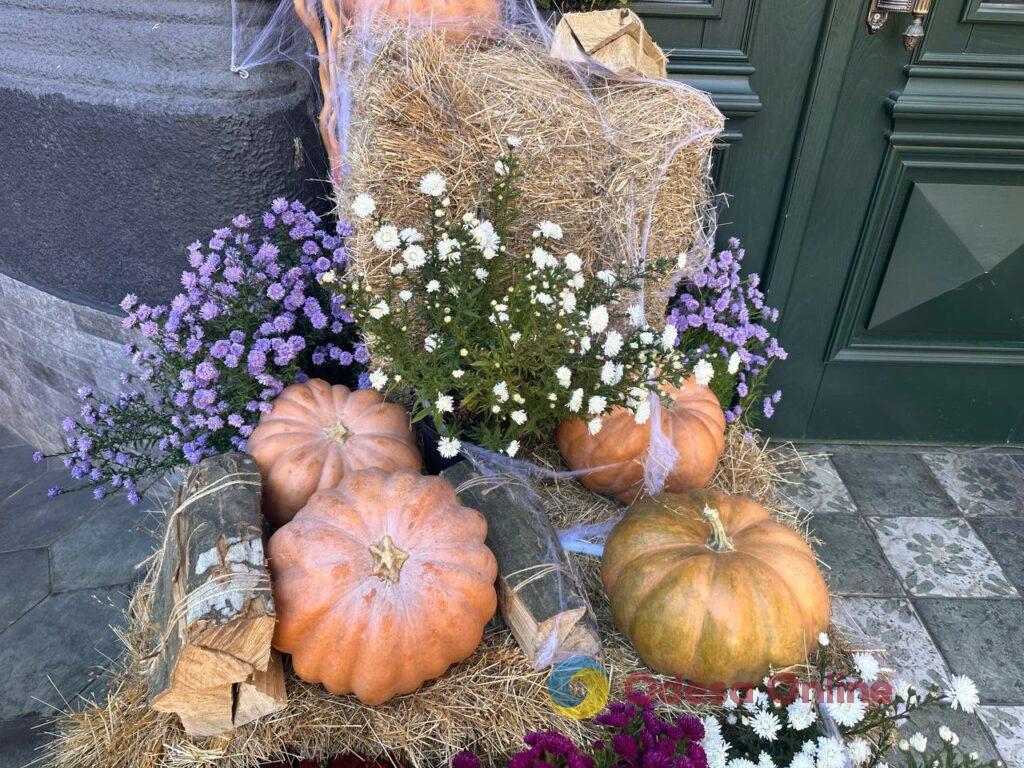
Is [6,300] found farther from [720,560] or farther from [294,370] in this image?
[720,560]

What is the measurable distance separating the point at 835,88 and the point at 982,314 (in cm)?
137

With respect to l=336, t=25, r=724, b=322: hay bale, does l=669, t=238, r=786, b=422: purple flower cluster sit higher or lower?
lower

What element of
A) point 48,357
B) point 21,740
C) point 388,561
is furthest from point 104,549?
point 388,561

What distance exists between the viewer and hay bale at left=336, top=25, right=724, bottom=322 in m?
2.03

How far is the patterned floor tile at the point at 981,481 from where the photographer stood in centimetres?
332

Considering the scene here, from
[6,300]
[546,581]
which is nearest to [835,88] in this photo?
[546,581]

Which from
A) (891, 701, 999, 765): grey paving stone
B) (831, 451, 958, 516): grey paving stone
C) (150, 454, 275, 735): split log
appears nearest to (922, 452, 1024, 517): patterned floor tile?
(831, 451, 958, 516): grey paving stone

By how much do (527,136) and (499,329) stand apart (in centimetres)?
63

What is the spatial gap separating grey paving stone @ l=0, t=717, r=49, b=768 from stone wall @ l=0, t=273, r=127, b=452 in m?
1.38

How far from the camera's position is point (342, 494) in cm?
187

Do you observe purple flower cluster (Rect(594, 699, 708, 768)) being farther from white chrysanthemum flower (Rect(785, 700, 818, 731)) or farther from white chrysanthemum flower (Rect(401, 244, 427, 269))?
white chrysanthemum flower (Rect(401, 244, 427, 269))

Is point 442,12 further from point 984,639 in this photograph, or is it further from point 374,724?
point 984,639

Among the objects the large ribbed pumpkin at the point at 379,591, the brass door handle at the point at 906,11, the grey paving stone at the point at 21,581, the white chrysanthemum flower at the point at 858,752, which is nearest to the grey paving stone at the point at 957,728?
the white chrysanthemum flower at the point at 858,752

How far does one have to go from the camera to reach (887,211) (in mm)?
3135
